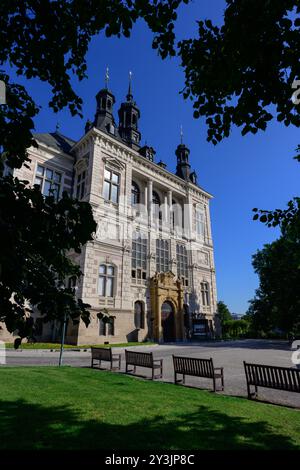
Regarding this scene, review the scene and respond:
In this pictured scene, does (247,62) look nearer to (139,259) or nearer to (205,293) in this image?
(139,259)

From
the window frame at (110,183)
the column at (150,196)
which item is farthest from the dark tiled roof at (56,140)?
the column at (150,196)

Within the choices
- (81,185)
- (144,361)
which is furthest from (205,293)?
(144,361)

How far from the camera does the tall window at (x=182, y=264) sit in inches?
1393

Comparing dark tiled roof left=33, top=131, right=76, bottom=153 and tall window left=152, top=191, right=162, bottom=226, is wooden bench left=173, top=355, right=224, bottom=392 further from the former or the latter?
tall window left=152, top=191, right=162, bottom=226

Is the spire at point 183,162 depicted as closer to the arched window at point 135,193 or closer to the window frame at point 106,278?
the arched window at point 135,193

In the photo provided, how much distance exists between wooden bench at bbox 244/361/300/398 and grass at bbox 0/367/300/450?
559 mm

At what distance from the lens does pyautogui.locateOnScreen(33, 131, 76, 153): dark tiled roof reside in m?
28.7

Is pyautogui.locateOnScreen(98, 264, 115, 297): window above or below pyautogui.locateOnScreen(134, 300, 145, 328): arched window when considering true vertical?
above

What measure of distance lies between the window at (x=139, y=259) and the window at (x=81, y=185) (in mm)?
7178

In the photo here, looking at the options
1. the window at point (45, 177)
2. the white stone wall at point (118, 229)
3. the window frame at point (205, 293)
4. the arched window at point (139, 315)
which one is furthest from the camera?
the window frame at point (205, 293)

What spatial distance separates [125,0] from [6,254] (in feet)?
12.1

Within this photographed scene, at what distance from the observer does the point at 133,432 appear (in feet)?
14.2

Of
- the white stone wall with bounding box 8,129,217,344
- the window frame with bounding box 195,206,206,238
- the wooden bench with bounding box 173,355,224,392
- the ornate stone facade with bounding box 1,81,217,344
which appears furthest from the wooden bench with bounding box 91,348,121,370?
the window frame with bounding box 195,206,206,238

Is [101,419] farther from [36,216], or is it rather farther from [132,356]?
[132,356]
